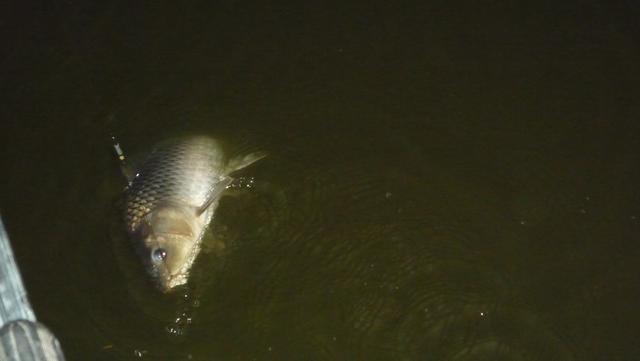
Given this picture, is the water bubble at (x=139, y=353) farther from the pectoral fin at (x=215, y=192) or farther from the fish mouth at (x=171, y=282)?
the pectoral fin at (x=215, y=192)

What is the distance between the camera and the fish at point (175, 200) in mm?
3131

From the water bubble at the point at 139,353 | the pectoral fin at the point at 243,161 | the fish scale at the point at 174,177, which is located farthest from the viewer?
the pectoral fin at the point at 243,161

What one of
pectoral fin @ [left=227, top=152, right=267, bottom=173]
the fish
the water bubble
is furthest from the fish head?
pectoral fin @ [left=227, top=152, right=267, bottom=173]

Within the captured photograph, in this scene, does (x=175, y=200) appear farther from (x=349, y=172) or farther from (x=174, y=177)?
(x=349, y=172)

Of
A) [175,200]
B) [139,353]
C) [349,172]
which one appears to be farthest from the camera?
[349,172]

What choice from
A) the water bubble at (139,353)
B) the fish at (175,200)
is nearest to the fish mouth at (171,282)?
the fish at (175,200)

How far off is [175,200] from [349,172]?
2.64ft

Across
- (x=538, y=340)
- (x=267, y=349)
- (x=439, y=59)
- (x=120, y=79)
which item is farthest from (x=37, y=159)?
(x=538, y=340)

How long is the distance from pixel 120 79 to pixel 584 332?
2.52 m

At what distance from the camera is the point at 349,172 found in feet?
11.7

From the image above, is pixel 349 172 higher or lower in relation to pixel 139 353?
higher

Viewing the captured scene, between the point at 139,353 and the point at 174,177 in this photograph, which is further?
the point at 174,177

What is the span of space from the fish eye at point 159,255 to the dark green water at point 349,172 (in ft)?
0.55

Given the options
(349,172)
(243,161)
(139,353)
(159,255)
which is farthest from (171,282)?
(349,172)
